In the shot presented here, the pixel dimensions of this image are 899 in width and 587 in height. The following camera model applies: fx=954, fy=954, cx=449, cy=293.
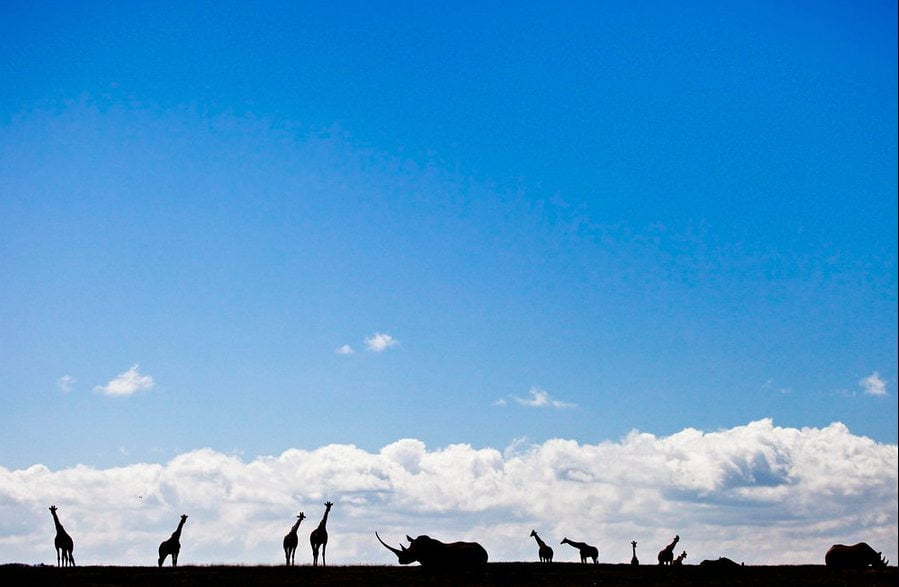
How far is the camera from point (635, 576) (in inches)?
1960

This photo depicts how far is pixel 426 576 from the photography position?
4369 cm

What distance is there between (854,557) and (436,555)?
25176 mm

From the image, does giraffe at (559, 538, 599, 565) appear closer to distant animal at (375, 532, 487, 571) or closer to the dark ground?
the dark ground

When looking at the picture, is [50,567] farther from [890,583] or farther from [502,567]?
[890,583]

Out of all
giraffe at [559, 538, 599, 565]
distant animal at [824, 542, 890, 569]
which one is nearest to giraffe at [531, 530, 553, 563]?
giraffe at [559, 538, 599, 565]

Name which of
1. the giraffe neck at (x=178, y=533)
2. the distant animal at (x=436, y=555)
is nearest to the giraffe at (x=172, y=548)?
the giraffe neck at (x=178, y=533)

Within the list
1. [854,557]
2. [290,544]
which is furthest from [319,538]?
[854,557]

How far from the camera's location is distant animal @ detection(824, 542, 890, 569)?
53250 millimetres

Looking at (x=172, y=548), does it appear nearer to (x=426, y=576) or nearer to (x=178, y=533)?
(x=178, y=533)

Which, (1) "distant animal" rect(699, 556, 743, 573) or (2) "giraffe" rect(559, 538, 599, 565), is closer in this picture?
(1) "distant animal" rect(699, 556, 743, 573)

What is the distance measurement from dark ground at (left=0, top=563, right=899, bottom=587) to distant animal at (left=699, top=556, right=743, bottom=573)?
1.05 ft

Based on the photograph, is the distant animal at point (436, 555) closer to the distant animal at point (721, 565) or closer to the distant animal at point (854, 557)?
the distant animal at point (721, 565)

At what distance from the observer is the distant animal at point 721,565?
50281mm

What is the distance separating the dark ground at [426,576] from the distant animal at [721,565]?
0.32m
